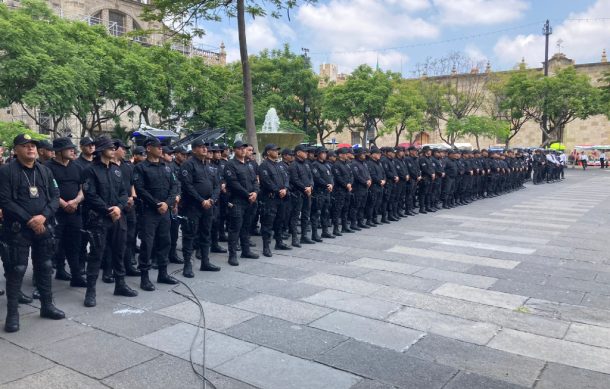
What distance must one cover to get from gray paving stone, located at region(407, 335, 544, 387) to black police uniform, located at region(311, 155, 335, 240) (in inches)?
206

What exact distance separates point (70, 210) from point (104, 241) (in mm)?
906

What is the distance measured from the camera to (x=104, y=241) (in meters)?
5.79

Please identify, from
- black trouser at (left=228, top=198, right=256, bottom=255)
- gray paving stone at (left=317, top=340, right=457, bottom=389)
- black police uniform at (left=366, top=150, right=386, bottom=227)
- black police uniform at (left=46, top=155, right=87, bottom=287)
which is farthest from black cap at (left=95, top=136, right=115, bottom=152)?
black police uniform at (left=366, top=150, right=386, bottom=227)

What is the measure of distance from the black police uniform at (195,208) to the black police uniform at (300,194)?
6.86ft

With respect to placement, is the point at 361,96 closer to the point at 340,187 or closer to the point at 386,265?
the point at 340,187

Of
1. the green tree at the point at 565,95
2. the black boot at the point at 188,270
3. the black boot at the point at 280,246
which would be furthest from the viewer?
the green tree at the point at 565,95

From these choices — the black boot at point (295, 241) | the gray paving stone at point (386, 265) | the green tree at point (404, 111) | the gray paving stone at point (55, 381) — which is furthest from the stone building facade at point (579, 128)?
the gray paving stone at point (55, 381)

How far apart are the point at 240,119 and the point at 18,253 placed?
70.9ft

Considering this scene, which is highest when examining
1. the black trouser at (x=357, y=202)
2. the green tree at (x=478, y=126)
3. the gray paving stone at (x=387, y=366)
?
the green tree at (x=478, y=126)

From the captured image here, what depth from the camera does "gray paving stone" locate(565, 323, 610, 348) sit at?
4.64 metres

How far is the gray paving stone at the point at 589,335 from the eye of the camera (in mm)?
4641

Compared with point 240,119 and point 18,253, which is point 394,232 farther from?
point 240,119

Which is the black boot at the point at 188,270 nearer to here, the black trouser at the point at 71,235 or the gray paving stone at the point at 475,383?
the black trouser at the point at 71,235

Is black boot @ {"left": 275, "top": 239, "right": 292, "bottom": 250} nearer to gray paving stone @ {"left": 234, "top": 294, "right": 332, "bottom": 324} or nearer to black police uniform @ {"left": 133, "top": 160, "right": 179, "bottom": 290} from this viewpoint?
black police uniform @ {"left": 133, "top": 160, "right": 179, "bottom": 290}
